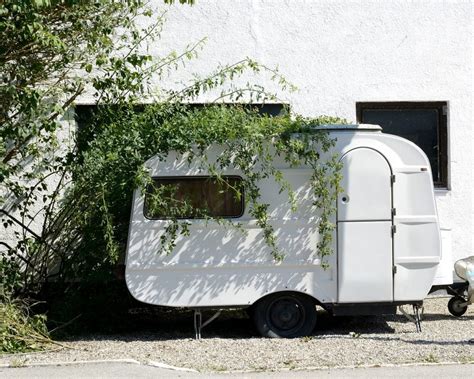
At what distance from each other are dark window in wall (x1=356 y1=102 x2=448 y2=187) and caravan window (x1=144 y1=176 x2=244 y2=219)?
3456 mm

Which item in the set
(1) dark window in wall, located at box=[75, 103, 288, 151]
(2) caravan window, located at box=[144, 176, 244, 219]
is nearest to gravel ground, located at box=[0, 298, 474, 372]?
(2) caravan window, located at box=[144, 176, 244, 219]

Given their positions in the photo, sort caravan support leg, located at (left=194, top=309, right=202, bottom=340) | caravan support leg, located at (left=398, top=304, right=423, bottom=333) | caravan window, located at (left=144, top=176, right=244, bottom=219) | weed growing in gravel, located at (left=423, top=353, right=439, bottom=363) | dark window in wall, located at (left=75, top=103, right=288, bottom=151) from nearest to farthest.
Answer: weed growing in gravel, located at (left=423, top=353, right=439, bottom=363) < caravan window, located at (left=144, top=176, right=244, bottom=219) < caravan support leg, located at (left=194, top=309, right=202, bottom=340) < caravan support leg, located at (left=398, top=304, right=423, bottom=333) < dark window in wall, located at (left=75, top=103, right=288, bottom=151)

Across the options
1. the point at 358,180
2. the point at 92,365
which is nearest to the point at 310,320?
the point at 358,180

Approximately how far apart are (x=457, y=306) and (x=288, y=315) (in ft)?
8.62

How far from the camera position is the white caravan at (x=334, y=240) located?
1020 cm

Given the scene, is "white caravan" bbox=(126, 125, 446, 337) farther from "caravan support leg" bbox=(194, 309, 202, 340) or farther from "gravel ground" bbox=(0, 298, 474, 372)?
"gravel ground" bbox=(0, 298, 474, 372)

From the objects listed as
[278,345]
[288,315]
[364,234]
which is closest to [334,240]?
[364,234]

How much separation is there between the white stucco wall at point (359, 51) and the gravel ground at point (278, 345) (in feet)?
8.24

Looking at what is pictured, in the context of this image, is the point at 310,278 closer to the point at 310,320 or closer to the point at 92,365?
the point at 310,320

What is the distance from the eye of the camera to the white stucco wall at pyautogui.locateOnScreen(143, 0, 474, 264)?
1273 centimetres

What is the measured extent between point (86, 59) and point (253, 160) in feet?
8.38

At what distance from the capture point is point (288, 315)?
Result: 1046 cm

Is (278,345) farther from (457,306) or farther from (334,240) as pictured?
(457,306)

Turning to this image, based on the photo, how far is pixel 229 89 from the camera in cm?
1258
